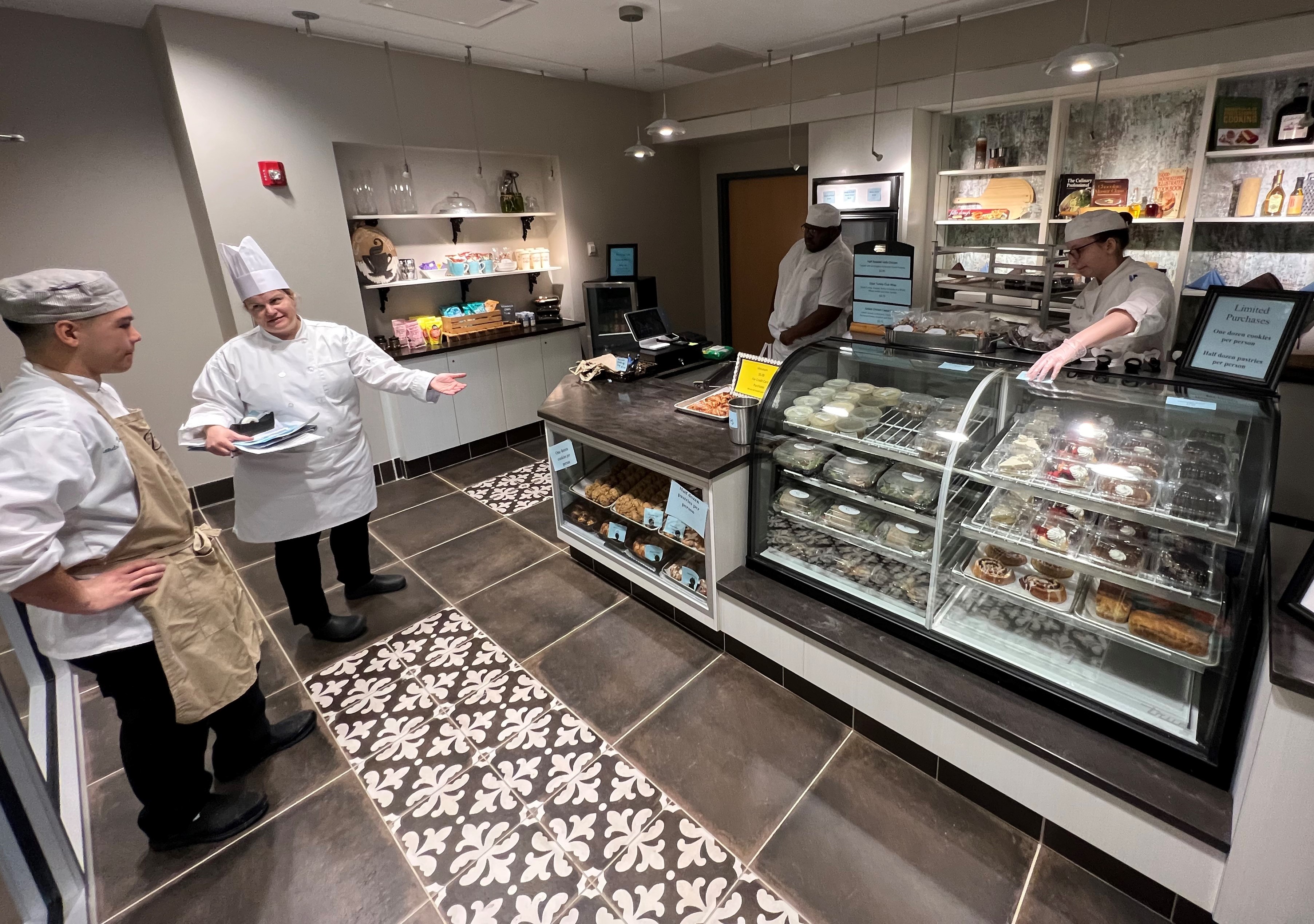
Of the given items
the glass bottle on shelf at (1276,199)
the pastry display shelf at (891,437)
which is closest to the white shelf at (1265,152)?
the glass bottle on shelf at (1276,199)

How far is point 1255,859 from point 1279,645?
45 centimetres

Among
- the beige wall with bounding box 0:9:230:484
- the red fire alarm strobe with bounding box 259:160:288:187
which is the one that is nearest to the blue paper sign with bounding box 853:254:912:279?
the red fire alarm strobe with bounding box 259:160:288:187

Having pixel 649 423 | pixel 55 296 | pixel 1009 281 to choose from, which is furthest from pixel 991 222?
pixel 55 296

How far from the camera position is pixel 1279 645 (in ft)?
3.99

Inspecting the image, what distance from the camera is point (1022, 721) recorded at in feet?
5.21

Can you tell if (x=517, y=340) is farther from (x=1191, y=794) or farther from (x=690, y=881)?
(x=1191, y=794)

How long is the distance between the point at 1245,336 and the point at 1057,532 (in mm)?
673

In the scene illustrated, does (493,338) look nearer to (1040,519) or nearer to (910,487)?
(910,487)

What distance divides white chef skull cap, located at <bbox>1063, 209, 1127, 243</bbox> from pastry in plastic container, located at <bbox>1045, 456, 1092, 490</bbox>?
4.79ft

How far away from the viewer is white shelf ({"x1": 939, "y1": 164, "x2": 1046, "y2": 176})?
161 inches

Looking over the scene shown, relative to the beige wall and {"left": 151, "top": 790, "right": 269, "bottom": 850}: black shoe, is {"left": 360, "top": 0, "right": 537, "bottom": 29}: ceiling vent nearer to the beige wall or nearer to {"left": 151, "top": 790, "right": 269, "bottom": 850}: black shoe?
the beige wall

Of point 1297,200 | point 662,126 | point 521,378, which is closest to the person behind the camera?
point 1297,200

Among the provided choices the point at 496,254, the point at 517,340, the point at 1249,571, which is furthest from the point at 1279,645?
the point at 496,254

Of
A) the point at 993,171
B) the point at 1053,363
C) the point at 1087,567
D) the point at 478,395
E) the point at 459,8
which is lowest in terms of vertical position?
the point at 478,395
